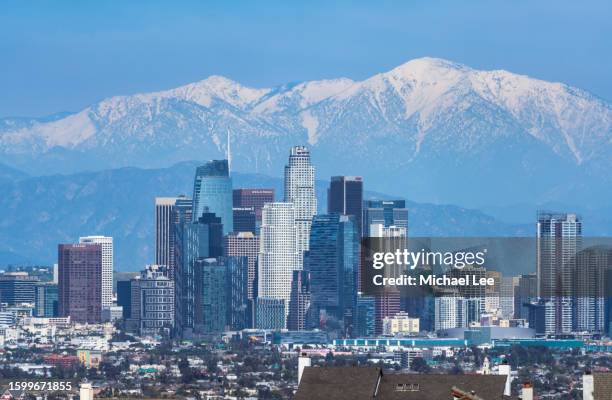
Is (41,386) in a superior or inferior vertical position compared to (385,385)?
inferior

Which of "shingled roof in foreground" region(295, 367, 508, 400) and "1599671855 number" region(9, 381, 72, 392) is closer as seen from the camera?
"shingled roof in foreground" region(295, 367, 508, 400)

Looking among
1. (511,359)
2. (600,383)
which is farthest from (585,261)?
(511,359)

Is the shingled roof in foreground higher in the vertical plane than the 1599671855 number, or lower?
higher

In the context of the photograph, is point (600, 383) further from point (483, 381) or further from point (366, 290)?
point (366, 290)

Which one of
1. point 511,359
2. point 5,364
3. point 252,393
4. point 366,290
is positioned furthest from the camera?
point 5,364

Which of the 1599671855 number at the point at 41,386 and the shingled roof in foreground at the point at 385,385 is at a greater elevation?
the shingled roof in foreground at the point at 385,385

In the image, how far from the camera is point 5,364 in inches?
7254

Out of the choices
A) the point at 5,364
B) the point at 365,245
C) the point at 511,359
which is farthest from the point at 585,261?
the point at 5,364

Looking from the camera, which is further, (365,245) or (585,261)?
(585,261)

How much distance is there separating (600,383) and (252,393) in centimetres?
10422

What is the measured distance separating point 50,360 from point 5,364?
319 inches

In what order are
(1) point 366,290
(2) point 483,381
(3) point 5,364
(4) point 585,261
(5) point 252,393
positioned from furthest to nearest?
(3) point 5,364 < (5) point 252,393 < (4) point 585,261 < (1) point 366,290 < (2) point 483,381

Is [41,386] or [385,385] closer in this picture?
[385,385]

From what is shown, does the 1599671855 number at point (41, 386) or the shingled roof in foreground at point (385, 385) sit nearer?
the shingled roof in foreground at point (385, 385)
